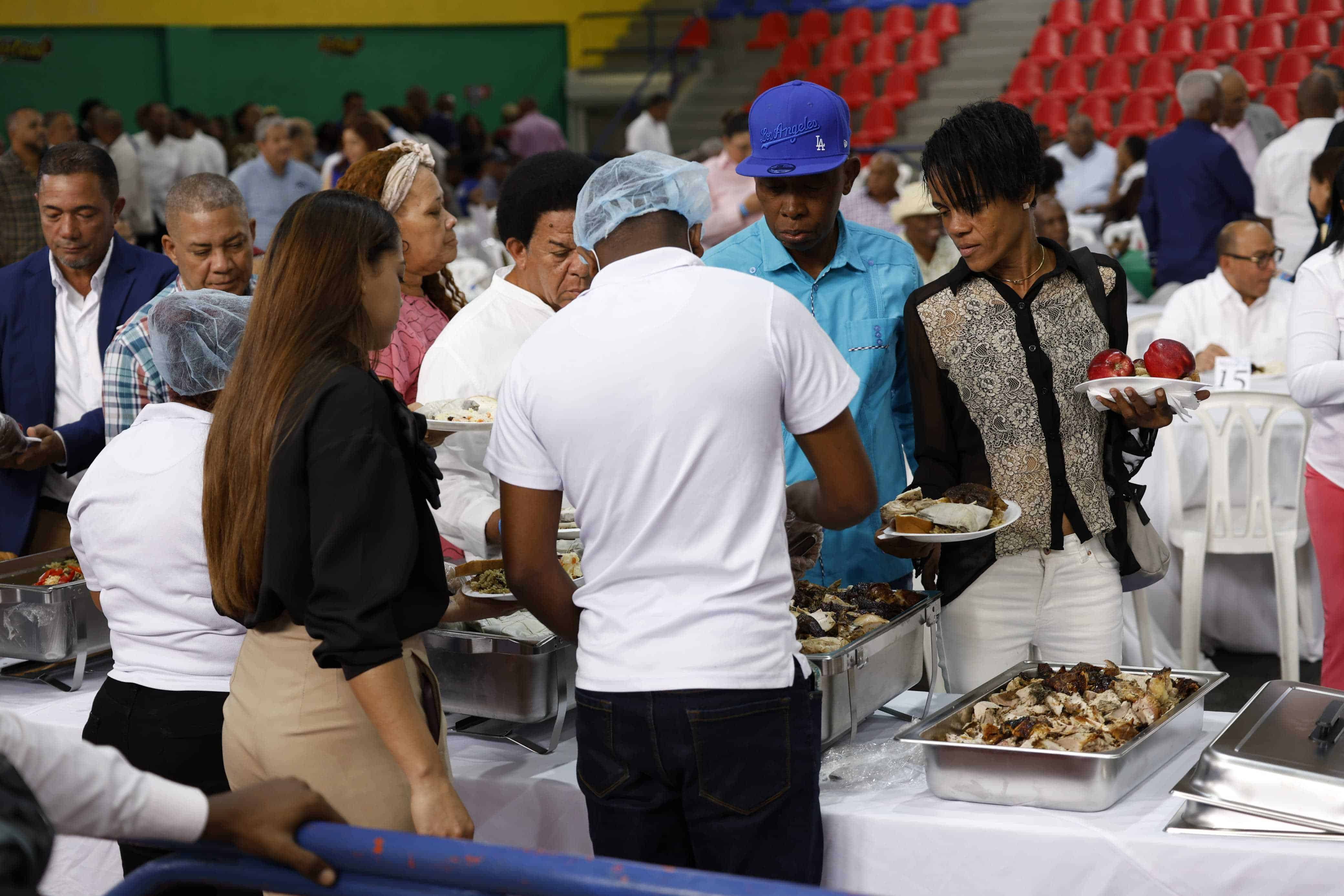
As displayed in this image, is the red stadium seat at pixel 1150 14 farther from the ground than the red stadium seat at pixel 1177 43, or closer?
farther from the ground

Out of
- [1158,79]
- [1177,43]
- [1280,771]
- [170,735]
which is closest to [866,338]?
[1280,771]

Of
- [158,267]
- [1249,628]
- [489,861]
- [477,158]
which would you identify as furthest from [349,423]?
[477,158]

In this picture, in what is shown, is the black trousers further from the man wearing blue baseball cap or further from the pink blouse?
the man wearing blue baseball cap

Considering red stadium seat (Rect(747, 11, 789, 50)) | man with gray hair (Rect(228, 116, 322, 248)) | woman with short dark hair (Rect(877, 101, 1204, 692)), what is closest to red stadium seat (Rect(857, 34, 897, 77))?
red stadium seat (Rect(747, 11, 789, 50))

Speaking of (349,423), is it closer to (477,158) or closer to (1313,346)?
(1313,346)

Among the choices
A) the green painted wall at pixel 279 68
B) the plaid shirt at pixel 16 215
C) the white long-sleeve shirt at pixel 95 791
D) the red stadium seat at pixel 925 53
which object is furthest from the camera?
the red stadium seat at pixel 925 53

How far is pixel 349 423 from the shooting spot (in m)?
1.24

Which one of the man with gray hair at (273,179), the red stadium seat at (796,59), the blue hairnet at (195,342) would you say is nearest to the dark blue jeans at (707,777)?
the blue hairnet at (195,342)

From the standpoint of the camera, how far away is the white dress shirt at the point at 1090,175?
26.9 feet

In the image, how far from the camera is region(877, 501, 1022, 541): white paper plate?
1604 millimetres

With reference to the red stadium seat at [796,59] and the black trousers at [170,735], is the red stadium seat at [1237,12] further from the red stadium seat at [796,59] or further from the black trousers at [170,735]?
the black trousers at [170,735]

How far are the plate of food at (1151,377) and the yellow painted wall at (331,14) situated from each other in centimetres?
1137

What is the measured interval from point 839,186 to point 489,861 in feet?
4.17

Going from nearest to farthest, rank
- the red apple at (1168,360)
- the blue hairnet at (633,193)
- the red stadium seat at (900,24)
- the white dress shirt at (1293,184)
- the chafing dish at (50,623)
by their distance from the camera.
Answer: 1. the blue hairnet at (633,193)
2. the red apple at (1168,360)
3. the chafing dish at (50,623)
4. the white dress shirt at (1293,184)
5. the red stadium seat at (900,24)
